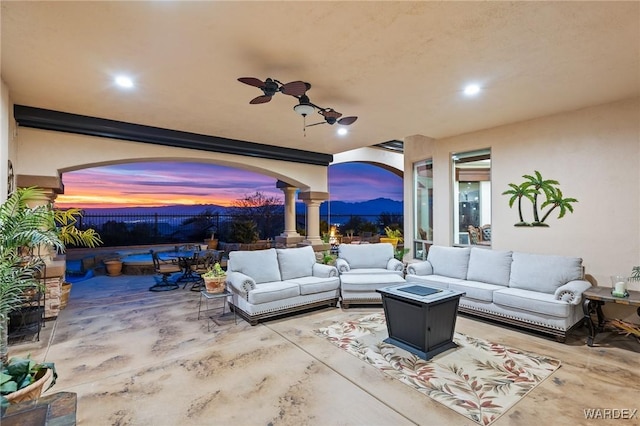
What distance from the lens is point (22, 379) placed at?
192 centimetres

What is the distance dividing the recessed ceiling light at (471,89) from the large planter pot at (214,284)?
380cm

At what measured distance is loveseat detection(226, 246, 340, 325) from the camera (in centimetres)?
417

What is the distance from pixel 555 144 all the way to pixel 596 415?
3.54 meters

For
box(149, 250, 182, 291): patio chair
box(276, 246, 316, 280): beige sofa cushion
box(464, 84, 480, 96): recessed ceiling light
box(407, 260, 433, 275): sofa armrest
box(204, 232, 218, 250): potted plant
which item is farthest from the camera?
box(204, 232, 218, 250): potted plant

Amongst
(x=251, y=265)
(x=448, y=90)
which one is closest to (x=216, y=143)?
(x=251, y=265)

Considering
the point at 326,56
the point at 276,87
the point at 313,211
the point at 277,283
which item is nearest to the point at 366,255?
the point at 277,283

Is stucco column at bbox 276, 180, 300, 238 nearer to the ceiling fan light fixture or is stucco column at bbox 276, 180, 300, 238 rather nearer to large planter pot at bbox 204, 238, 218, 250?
large planter pot at bbox 204, 238, 218, 250

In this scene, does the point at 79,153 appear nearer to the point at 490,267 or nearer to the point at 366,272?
the point at 366,272

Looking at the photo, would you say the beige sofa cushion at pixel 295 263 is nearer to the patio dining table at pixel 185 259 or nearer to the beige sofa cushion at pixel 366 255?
the beige sofa cushion at pixel 366 255

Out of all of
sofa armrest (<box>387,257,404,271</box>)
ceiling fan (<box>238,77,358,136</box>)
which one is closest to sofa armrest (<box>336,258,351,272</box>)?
sofa armrest (<box>387,257,404,271</box>)

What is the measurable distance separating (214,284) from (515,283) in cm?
403

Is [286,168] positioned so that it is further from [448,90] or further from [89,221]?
[89,221]

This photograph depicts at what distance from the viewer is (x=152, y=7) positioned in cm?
215

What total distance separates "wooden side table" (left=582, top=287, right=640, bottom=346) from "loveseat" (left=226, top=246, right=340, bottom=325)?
304 cm
